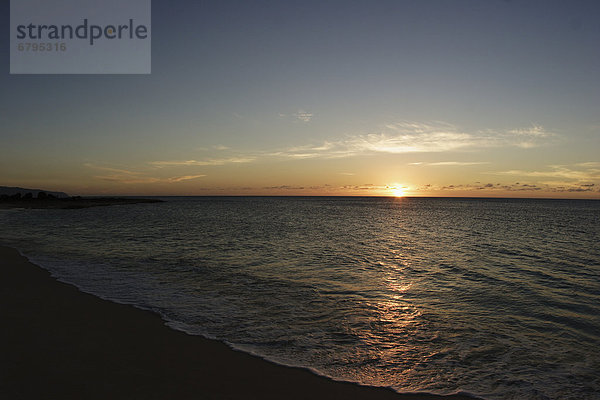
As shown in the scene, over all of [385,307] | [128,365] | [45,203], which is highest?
[45,203]

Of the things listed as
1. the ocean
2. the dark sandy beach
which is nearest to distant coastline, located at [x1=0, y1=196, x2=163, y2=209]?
the ocean

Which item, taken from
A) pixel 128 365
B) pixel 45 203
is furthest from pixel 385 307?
Answer: pixel 45 203

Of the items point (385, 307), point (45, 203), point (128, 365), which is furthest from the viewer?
point (45, 203)

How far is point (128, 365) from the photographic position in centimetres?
659

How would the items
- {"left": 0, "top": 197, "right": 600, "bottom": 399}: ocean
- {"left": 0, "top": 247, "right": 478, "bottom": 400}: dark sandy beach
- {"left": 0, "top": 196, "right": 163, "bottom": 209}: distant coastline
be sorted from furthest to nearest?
1. {"left": 0, "top": 196, "right": 163, "bottom": 209}: distant coastline
2. {"left": 0, "top": 197, "right": 600, "bottom": 399}: ocean
3. {"left": 0, "top": 247, "right": 478, "bottom": 400}: dark sandy beach

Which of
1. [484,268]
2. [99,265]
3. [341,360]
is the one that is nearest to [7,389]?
[341,360]

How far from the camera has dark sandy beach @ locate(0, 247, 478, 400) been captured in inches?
226

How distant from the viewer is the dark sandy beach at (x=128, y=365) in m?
5.73

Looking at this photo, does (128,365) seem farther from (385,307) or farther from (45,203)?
(45,203)

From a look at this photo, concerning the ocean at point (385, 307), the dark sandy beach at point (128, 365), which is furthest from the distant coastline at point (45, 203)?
the dark sandy beach at point (128, 365)

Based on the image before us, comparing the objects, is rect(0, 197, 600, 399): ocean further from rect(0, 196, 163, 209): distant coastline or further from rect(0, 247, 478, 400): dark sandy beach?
rect(0, 196, 163, 209): distant coastline

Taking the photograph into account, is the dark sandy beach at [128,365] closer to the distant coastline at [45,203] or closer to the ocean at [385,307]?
the ocean at [385,307]

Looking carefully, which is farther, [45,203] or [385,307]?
[45,203]

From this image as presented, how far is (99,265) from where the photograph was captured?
1712 cm
